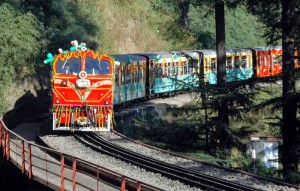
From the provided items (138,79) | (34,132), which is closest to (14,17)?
(138,79)

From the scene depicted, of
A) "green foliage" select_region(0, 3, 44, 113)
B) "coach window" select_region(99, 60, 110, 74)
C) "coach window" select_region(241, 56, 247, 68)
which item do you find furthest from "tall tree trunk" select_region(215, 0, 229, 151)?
"coach window" select_region(241, 56, 247, 68)

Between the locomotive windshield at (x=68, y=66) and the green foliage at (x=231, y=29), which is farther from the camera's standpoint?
the green foliage at (x=231, y=29)

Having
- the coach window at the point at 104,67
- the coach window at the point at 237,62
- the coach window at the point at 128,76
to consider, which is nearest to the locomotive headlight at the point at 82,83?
the coach window at the point at 104,67

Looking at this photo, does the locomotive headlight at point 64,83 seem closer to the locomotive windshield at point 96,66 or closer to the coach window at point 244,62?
the locomotive windshield at point 96,66

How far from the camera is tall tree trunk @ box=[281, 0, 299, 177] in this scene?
18.8m

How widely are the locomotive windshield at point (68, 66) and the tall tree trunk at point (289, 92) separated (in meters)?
7.59

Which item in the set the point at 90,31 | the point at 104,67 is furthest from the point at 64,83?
the point at 90,31

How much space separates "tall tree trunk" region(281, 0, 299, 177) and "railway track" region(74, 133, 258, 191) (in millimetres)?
3238

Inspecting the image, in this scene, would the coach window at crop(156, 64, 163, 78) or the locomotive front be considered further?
the coach window at crop(156, 64, 163, 78)

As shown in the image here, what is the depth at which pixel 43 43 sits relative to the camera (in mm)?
34062

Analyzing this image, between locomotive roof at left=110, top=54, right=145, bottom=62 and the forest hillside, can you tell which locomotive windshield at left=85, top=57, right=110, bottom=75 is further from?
locomotive roof at left=110, top=54, right=145, bottom=62

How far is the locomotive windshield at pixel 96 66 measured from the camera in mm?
22859

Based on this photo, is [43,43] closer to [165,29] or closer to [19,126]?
[19,126]

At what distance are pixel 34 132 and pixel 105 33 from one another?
21987 millimetres
